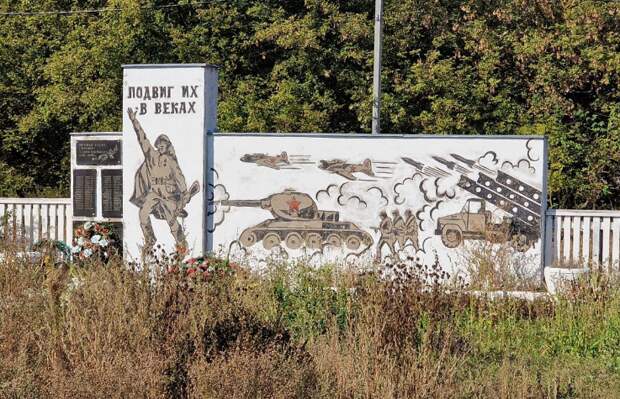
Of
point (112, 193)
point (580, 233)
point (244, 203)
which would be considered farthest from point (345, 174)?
point (112, 193)

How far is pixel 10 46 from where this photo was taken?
27344 mm

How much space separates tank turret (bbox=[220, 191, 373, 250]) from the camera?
17500mm

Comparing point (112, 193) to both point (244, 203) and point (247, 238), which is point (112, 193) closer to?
point (244, 203)

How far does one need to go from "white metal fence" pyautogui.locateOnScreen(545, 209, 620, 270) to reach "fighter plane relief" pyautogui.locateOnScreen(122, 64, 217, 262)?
6.37 meters

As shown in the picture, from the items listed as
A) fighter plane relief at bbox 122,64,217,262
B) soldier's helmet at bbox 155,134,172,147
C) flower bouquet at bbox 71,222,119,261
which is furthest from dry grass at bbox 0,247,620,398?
soldier's helmet at bbox 155,134,172,147

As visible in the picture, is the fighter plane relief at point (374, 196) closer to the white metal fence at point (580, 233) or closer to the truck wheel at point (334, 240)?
the truck wheel at point (334, 240)

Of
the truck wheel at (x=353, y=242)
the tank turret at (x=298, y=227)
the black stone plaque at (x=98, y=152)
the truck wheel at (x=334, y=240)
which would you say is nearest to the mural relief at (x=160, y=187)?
the black stone plaque at (x=98, y=152)

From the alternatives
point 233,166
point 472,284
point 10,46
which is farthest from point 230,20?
point 472,284

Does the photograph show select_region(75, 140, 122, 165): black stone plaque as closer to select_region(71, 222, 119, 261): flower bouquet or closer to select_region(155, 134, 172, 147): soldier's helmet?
select_region(155, 134, 172, 147): soldier's helmet

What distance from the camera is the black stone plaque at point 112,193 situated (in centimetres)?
1862

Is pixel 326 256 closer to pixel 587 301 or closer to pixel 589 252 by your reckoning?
pixel 589 252

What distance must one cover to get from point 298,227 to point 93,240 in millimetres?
3787

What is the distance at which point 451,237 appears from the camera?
17.2 meters

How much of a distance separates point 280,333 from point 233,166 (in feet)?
31.8
